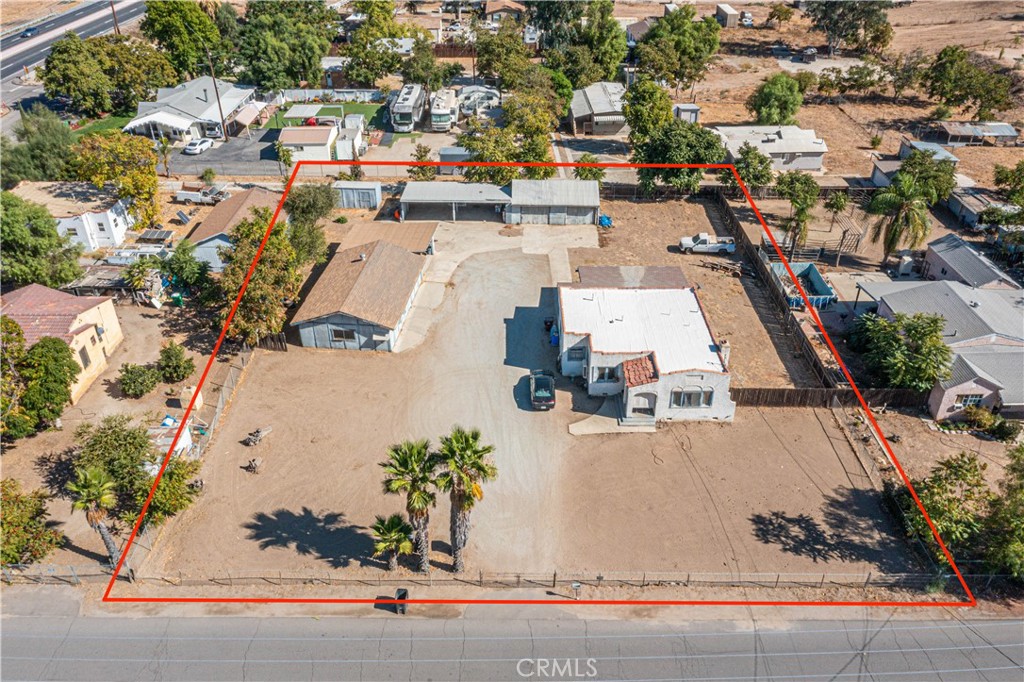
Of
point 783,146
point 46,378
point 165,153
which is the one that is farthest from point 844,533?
point 165,153

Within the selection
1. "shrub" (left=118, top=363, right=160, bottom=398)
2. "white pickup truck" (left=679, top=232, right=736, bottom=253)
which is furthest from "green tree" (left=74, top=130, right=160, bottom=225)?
"white pickup truck" (left=679, top=232, right=736, bottom=253)

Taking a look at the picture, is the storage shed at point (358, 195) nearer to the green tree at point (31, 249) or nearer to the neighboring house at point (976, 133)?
the green tree at point (31, 249)

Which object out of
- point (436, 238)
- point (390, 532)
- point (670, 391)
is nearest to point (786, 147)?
point (436, 238)

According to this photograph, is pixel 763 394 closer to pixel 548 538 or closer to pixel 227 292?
pixel 548 538

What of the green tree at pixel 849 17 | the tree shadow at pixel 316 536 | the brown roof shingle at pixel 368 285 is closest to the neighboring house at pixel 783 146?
the brown roof shingle at pixel 368 285

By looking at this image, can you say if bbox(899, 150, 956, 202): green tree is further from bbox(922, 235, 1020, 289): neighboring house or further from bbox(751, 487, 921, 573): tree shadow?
bbox(751, 487, 921, 573): tree shadow

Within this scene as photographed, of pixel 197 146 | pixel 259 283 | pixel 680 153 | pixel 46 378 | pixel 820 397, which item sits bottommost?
pixel 820 397

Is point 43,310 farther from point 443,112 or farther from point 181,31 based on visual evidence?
point 181,31
